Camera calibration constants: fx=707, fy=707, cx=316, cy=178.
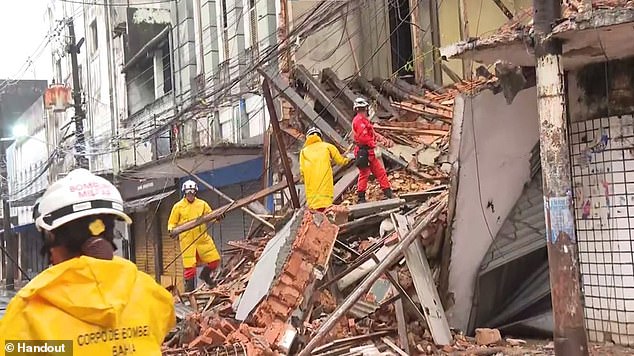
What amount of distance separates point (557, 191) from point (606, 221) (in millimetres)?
1493

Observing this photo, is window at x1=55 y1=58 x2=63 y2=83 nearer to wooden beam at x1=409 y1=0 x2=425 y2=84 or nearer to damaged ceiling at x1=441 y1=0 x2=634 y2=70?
wooden beam at x1=409 y1=0 x2=425 y2=84

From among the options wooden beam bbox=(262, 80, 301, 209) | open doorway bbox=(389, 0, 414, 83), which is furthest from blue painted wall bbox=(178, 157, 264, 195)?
wooden beam bbox=(262, 80, 301, 209)

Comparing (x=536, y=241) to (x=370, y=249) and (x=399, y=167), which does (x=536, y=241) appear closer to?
(x=370, y=249)

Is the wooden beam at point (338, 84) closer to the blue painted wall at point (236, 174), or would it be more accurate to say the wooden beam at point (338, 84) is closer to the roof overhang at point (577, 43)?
the blue painted wall at point (236, 174)

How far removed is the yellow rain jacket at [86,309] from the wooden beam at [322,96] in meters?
10.9

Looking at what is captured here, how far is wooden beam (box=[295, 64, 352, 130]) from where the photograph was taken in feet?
42.9

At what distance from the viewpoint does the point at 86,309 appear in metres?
2.00

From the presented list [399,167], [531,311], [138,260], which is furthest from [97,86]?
[531,311]

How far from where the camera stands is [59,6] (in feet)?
111

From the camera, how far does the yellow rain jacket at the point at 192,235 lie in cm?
1030

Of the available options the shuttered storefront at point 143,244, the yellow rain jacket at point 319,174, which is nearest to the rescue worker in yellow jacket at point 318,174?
the yellow rain jacket at point 319,174

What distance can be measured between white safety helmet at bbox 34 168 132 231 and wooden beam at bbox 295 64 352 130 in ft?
35.7

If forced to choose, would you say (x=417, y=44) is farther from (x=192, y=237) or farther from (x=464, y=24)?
(x=192, y=237)

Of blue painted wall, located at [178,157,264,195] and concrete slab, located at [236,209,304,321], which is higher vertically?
blue painted wall, located at [178,157,264,195]
